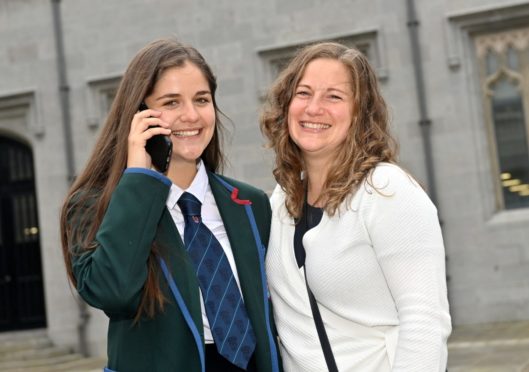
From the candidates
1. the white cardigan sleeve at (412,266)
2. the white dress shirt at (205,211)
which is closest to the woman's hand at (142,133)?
the white dress shirt at (205,211)

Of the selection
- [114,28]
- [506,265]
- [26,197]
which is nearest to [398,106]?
[506,265]

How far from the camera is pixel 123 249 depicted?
2.09 m

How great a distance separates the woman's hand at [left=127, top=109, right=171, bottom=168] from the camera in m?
2.23

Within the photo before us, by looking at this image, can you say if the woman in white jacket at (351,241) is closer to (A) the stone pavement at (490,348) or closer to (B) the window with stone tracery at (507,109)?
(A) the stone pavement at (490,348)

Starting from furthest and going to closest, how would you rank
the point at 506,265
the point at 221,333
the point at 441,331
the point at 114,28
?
the point at 114,28 → the point at 506,265 → the point at 221,333 → the point at 441,331

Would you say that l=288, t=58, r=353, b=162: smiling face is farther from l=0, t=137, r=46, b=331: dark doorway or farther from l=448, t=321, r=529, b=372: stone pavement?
l=0, t=137, r=46, b=331: dark doorway

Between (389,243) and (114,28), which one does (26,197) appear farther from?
(389,243)

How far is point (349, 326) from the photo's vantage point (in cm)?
213

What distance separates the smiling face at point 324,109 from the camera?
2.29 m

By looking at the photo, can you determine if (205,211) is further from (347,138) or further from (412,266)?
(412,266)

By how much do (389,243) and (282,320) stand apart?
395 mm

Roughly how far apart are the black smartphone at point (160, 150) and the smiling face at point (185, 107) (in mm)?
109

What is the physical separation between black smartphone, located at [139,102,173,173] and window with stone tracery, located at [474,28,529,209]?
812 centimetres

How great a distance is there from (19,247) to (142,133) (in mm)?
10255
